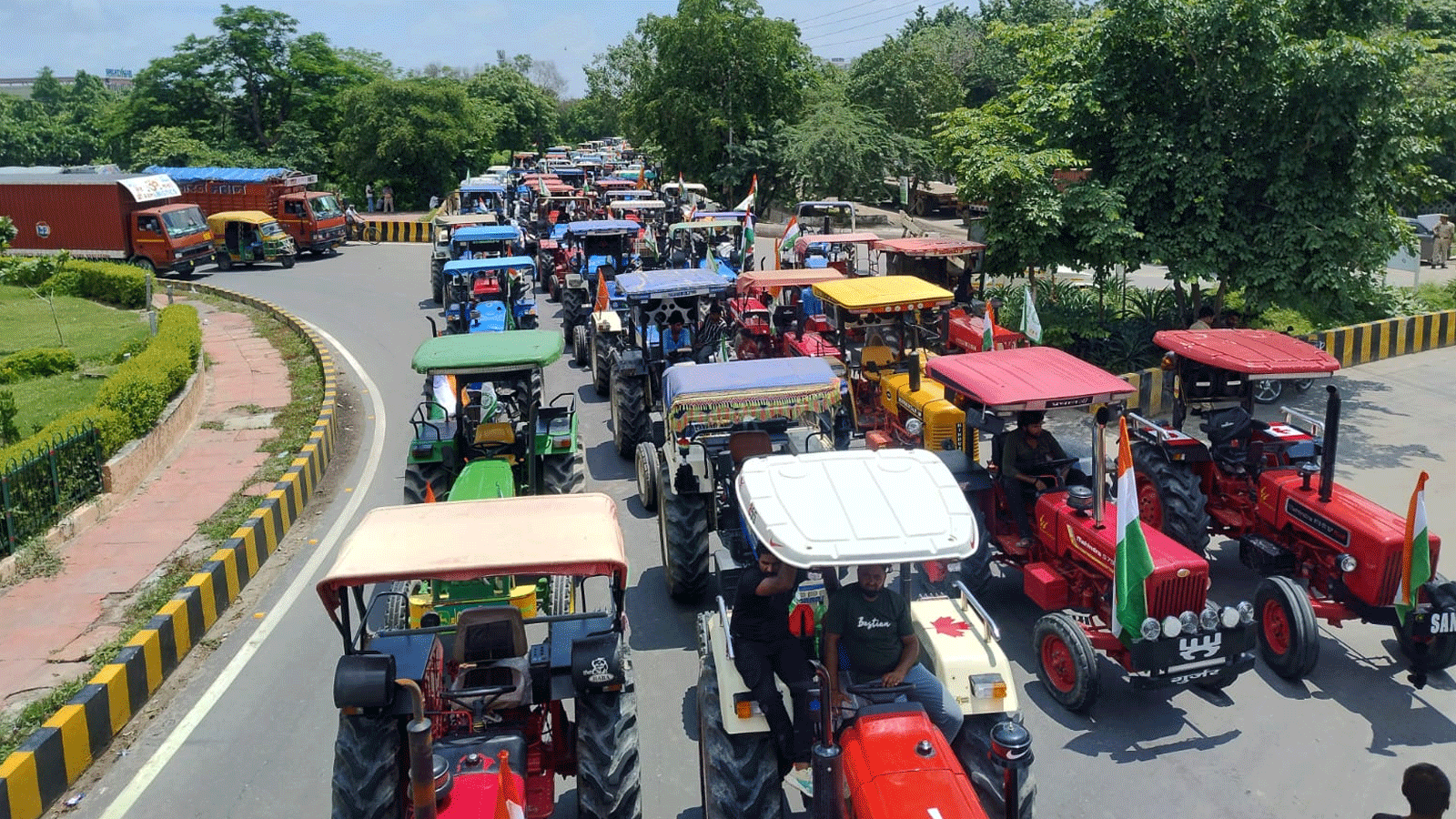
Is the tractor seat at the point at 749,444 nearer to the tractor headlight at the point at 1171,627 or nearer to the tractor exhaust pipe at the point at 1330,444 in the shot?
the tractor headlight at the point at 1171,627

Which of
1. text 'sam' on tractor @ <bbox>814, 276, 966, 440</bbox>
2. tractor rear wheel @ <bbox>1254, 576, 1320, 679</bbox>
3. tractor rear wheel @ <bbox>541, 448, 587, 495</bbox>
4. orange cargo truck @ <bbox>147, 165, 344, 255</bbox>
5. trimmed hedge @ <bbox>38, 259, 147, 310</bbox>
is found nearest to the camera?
tractor rear wheel @ <bbox>1254, 576, 1320, 679</bbox>

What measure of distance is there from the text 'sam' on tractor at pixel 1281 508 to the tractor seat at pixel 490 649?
549 centimetres

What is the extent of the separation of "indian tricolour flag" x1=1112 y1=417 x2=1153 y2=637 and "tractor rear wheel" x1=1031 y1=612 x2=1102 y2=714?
1.10 feet

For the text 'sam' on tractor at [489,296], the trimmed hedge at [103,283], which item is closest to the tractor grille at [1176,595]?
the text 'sam' on tractor at [489,296]

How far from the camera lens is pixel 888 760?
4910 millimetres

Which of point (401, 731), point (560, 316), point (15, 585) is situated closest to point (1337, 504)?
point (401, 731)

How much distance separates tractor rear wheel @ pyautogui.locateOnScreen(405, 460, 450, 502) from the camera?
10.2m

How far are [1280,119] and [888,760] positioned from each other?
13271mm

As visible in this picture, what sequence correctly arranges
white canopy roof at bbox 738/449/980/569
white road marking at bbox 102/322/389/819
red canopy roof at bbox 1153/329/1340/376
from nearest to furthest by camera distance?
white canopy roof at bbox 738/449/980/569 < white road marking at bbox 102/322/389/819 < red canopy roof at bbox 1153/329/1340/376

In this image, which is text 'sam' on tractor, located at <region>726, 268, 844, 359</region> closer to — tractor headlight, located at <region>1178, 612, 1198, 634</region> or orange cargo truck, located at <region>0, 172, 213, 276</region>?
tractor headlight, located at <region>1178, 612, 1198, 634</region>

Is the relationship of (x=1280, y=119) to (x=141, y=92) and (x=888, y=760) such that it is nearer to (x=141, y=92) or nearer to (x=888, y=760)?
(x=888, y=760)

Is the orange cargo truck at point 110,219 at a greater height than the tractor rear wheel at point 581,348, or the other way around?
the orange cargo truck at point 110,219

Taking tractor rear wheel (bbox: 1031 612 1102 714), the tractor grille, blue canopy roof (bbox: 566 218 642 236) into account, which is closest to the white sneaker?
tractor rear wheel (bbox: 1031 612 1102 714)

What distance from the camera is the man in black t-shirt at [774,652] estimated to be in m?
5.64
